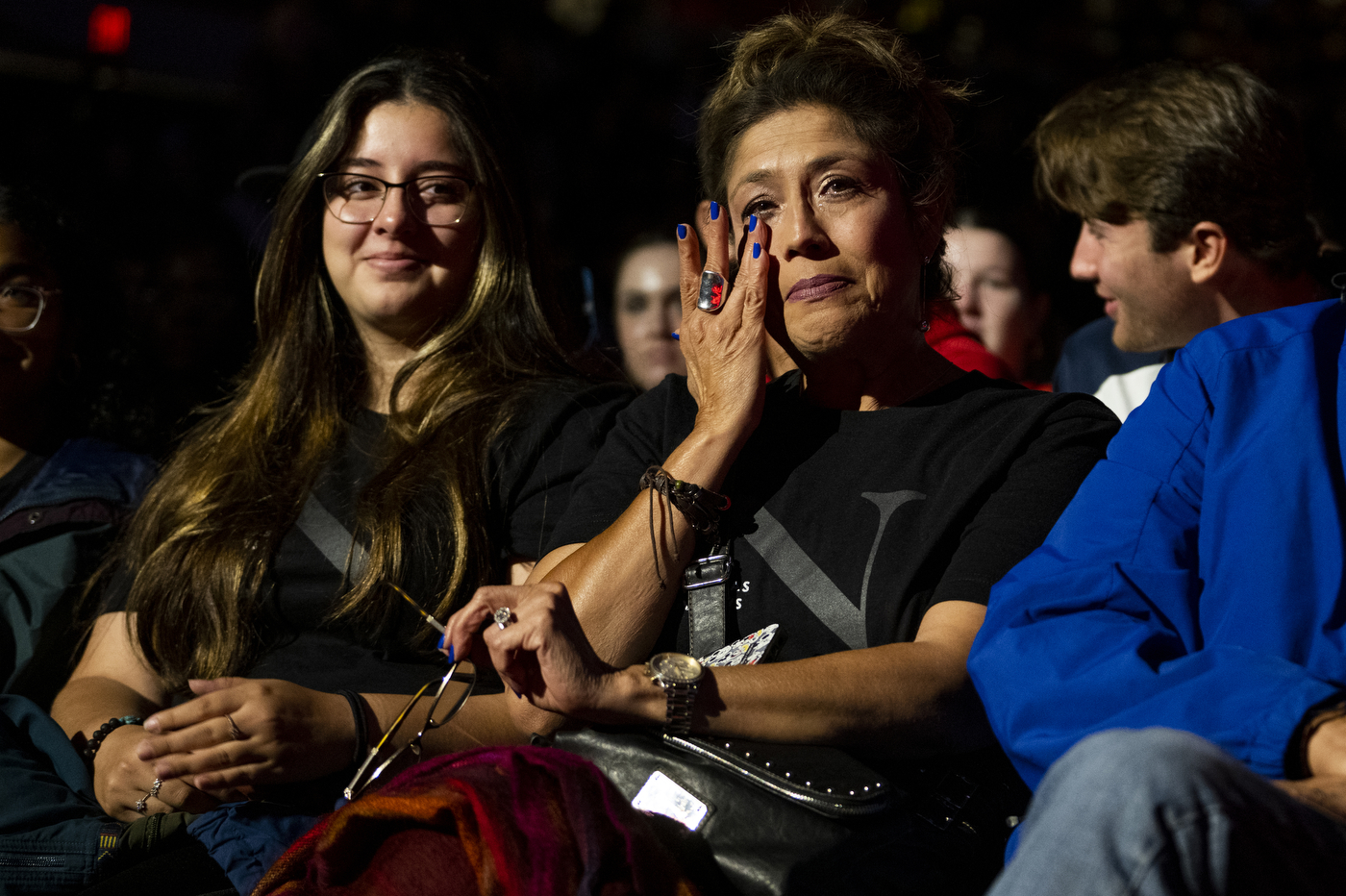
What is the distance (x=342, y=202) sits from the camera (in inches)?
105

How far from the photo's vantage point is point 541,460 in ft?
7.91

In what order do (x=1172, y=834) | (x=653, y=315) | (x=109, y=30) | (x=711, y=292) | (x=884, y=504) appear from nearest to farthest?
(x=1172, y=834) → (x=884, y=504) → (x=711, y=292) → (x=653, y=315) → (x=109, y=30)

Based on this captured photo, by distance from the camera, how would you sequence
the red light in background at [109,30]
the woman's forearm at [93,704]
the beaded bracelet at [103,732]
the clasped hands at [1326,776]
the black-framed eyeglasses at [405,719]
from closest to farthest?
the clasped hands at [1326,776] < the black-framed eyeglasses at [405,719] < the beaded bracelet at [103,732] < the woman's forearm at [93,704] < the red light in background at [109,30]

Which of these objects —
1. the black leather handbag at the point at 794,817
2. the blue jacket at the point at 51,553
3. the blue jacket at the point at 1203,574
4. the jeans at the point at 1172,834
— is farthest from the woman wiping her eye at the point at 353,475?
the jeans at the point at 1172,834

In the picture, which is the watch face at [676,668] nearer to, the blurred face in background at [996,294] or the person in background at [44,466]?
the person in background at [44,466]

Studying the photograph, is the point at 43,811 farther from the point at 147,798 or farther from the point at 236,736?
the point at 236,736

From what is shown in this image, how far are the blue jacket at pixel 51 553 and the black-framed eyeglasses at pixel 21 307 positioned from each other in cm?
32

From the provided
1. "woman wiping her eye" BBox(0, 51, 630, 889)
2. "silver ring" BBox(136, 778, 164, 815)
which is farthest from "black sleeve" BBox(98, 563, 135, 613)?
"silver ring" BBox(136, 778, 164, 815)

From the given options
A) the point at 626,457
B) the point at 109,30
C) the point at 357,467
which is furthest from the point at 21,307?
the point at 109,30

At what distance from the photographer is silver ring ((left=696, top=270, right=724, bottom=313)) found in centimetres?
215

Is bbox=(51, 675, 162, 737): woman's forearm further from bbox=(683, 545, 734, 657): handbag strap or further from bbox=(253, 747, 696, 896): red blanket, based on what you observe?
bbox=(683, 545, 734, 657): handbag strap

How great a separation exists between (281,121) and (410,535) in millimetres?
3606

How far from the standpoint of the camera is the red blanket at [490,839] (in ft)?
4.29

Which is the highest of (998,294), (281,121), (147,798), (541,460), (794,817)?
(281,121)
